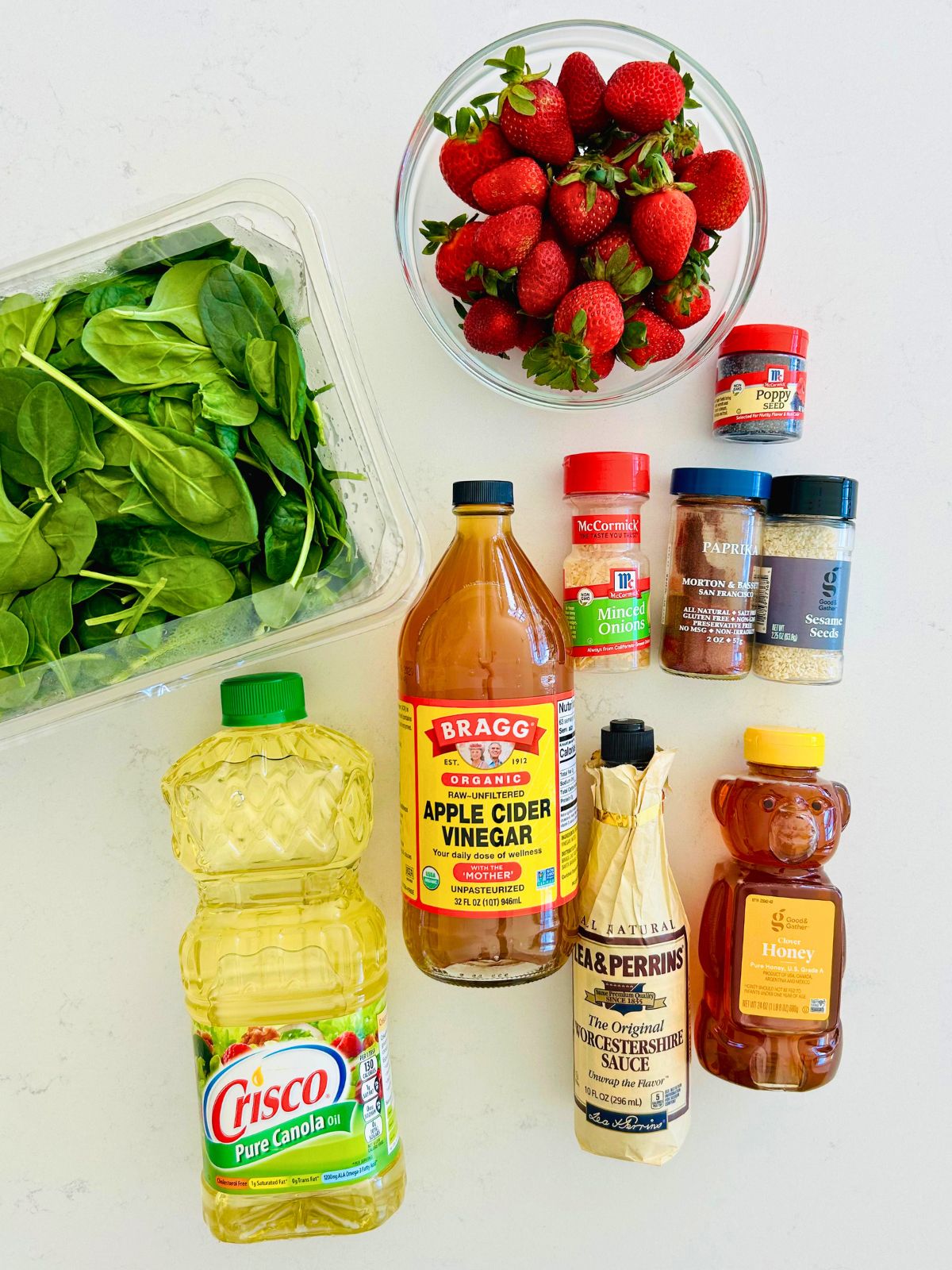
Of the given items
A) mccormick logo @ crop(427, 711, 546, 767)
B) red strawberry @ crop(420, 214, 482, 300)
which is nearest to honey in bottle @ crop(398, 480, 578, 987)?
mccormick logo @ crop(427, 711, 546, 767)

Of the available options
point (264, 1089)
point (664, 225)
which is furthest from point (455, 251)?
point (264, 1089)

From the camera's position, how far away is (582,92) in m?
0.74

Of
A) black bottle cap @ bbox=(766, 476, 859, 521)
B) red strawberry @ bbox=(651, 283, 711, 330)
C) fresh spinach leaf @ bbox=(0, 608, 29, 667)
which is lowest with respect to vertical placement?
fresh spinach leaf @ bbox=(0, 608, 29, 667)

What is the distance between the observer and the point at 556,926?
835 millimetres

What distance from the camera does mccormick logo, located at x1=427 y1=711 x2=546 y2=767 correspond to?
0.76 m

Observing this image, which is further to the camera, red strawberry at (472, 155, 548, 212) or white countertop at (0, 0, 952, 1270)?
white countertop at (0, 0, 952, 1270)

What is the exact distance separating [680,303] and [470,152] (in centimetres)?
24

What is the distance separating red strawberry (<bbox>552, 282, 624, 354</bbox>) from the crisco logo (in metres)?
0.73

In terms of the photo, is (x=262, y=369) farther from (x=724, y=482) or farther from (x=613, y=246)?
(x=724, y=482)

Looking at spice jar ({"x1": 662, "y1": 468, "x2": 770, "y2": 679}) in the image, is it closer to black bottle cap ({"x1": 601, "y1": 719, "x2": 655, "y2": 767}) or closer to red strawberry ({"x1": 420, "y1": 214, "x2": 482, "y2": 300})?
black bottle cap ({"x1": 601, "y1": 719, "x2": 655, "y2": 767})

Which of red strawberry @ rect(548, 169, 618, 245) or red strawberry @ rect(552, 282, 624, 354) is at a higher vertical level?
red strawberry @ rect(548, 169, 618, 245)

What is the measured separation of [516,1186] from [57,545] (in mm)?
884

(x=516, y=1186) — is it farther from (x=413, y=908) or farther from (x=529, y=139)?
(x=529, y=139)

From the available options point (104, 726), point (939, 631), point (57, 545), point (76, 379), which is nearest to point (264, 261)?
point (76, 379)
